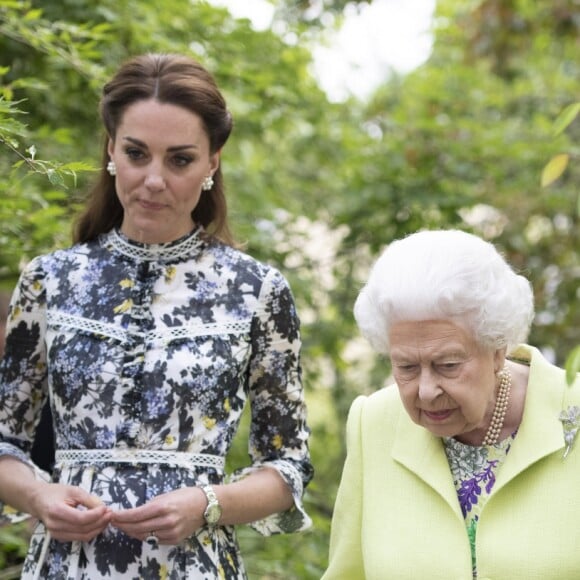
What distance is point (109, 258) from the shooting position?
3158 millimetres

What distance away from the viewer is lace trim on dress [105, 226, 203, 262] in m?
3.14

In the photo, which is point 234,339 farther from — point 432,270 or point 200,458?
point 432,270

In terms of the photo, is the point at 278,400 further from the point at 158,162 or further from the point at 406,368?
the point at 158,162

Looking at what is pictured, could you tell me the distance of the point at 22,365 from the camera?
3068 millimetres

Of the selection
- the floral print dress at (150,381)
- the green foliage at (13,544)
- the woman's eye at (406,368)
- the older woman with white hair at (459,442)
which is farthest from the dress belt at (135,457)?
the green foliage at (13,544)

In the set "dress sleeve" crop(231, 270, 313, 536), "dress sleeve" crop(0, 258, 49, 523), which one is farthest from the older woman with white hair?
"dress sleeve" crop(0, 258, 49, 523)

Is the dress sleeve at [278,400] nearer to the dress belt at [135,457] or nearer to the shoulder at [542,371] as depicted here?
the dress belt at [135,457]

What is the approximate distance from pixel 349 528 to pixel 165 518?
0.45m

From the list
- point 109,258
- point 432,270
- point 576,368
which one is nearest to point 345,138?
point 109,258

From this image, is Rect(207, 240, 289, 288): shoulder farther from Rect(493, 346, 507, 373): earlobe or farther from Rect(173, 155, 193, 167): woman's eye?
Rect(493, 346, 507, 373): earlobe

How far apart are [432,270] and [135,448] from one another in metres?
0.86

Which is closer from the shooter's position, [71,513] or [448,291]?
[448,291]

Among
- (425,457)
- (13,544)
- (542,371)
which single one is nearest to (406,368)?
(425,457)

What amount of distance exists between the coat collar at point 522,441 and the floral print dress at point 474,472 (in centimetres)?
3
